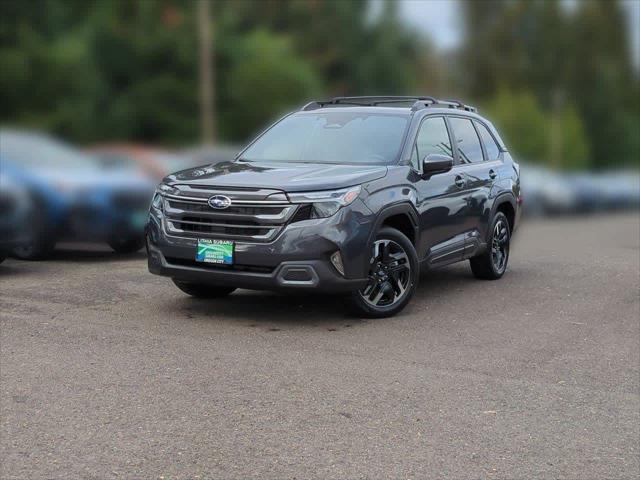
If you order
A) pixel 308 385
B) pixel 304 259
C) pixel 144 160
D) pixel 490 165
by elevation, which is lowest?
pixel 144 160

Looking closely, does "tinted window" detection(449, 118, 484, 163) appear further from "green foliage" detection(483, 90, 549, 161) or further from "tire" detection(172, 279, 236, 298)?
"green foliage" detection(483, 90, 549, 161)

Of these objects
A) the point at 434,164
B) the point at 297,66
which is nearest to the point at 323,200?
the point at 434,164

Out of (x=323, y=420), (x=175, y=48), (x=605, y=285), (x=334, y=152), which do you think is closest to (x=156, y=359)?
(x=323, y=420)

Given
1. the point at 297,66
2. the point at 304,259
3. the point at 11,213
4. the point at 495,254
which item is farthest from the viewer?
the point at 297,66

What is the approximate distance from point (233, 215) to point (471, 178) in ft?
9.92

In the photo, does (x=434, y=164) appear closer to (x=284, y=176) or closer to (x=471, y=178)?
(x=471, y=178)

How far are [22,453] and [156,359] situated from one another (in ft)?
5.70

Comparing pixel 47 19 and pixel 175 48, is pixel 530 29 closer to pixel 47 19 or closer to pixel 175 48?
pixel 175 48

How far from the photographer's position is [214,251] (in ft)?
25.3

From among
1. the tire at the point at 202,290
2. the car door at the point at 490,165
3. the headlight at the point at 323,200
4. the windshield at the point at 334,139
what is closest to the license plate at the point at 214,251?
the headlight at the point at 323,200

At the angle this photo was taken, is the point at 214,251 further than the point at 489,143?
No

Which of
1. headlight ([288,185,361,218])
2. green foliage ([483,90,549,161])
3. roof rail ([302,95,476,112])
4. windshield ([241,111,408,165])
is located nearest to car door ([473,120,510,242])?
roof rail ([302,95,476,112])

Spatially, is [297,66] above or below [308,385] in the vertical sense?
below

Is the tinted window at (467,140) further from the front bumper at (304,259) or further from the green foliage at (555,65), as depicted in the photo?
the green foliage at (555,65)
